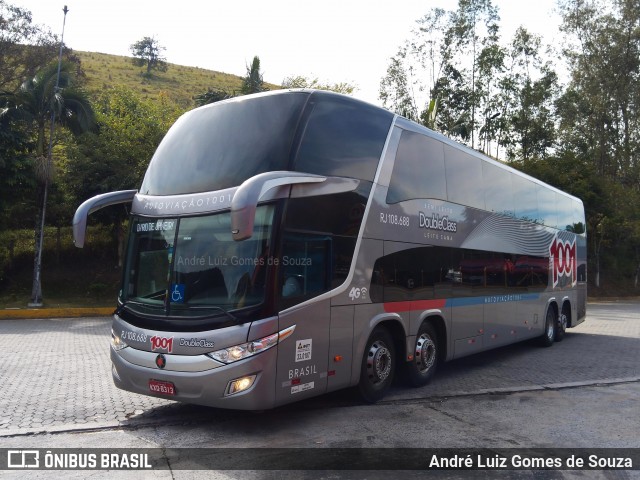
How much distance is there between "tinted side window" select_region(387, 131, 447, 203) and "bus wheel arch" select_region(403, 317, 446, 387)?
211cm

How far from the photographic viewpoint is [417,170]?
8.66 metres

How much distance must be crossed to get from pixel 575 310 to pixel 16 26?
97.0ft

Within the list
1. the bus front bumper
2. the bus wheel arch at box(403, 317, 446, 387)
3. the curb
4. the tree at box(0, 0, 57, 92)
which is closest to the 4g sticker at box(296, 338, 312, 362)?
the bus front bumper

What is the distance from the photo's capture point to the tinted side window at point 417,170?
820 centimetres

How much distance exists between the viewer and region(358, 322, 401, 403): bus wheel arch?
748 centimetres

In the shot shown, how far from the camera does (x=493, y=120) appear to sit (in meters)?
41.5

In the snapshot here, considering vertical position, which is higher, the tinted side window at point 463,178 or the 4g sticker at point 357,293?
the tinted side window at point 463,178

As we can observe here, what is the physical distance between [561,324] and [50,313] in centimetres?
1626

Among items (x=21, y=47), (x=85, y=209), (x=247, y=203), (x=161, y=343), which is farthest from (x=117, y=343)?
(x=21, y=47)

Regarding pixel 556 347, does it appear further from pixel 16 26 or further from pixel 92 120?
pixel 16 26

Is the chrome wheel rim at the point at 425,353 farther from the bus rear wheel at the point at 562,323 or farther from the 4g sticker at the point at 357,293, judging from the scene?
the bus rear wheel at the point at 562,323

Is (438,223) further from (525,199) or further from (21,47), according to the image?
(21,47)

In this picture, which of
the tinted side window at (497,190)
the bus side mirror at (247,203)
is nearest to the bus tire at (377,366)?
the bus side mirror at (247,203)

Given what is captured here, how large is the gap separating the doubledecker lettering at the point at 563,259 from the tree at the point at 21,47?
90.9 feet
